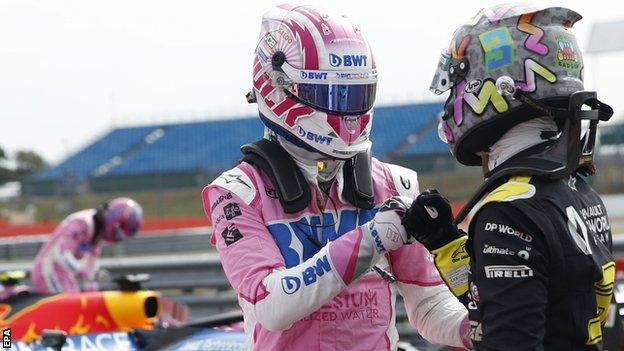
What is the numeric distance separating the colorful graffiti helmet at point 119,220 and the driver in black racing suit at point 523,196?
785cm

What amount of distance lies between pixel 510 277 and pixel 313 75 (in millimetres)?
898

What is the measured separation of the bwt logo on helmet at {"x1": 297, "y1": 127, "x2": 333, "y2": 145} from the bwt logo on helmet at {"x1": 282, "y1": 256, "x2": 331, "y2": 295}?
0.43 metres

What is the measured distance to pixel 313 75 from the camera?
2846 mm

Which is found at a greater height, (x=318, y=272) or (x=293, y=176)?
(x=293, y=176)

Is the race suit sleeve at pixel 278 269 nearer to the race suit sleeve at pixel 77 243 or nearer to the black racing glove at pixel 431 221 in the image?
the black racing glove at pixel 431 221

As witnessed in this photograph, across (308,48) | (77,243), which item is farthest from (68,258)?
(308,48)

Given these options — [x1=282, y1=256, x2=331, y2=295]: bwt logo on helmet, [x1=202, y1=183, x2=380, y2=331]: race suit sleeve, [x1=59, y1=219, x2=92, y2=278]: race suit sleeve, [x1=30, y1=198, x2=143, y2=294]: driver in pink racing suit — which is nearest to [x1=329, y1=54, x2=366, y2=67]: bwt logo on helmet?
[x1=202, y1=183, x2=380, y2=331]: race suit sleeve

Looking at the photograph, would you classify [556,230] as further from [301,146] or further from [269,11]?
[269,11]

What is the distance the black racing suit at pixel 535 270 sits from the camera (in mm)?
2213

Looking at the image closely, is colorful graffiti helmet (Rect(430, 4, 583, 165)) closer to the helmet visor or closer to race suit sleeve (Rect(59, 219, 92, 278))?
the helmet visor

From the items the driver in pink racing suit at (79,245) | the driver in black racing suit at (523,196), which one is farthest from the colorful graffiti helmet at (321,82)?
the driver in pink racing suit at (79,245)

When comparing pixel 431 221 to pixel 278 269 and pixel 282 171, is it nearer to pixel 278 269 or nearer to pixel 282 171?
pixel 278 269

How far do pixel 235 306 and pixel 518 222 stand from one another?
267 inches

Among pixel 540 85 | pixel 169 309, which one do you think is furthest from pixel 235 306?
pixel 540 85
